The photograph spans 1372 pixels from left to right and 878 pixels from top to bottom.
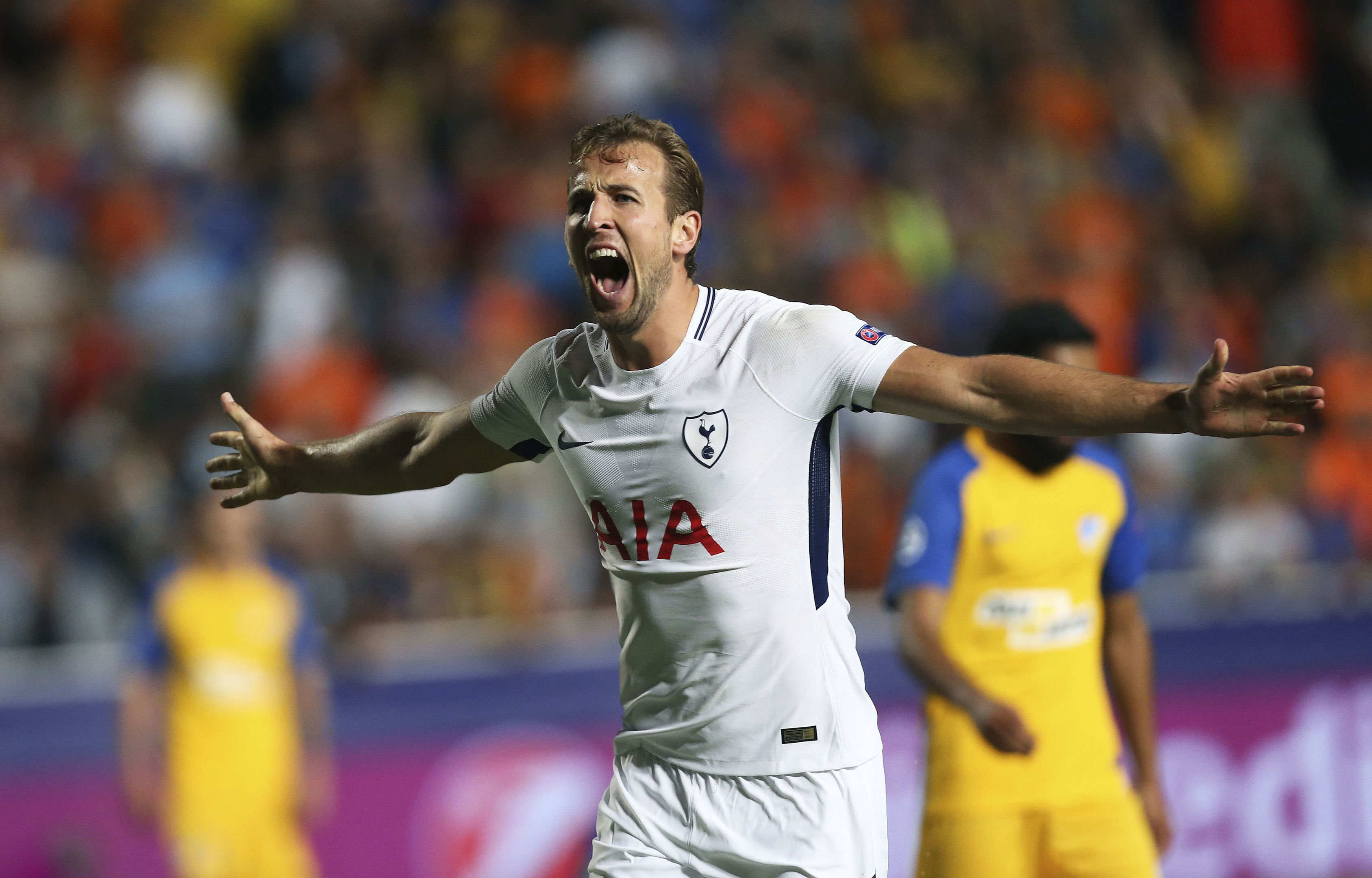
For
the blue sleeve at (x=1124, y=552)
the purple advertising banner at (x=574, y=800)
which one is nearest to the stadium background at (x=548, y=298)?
the purple advertising banner at (x=574, y=800)

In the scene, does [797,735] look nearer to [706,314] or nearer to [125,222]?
[706,314]

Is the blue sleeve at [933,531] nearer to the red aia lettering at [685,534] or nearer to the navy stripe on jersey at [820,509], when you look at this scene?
the navy stripe on jersey at [820,509]

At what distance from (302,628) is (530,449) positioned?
4319mm

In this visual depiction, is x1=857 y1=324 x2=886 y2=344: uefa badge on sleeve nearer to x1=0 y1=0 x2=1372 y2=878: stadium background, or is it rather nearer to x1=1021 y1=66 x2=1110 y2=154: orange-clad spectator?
x1=0 y1=0 x2=1372 y2=878: stadium background

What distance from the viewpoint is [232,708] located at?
25.7 ft

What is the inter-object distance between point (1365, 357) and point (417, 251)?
21.2 feet

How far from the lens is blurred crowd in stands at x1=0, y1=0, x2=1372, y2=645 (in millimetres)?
8695

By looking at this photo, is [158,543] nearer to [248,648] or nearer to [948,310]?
[248,648]

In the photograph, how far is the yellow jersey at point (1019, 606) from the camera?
4797 mm

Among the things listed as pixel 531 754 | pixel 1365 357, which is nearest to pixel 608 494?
pixel 531 754

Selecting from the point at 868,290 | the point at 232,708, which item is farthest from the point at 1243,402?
the point at 868,290

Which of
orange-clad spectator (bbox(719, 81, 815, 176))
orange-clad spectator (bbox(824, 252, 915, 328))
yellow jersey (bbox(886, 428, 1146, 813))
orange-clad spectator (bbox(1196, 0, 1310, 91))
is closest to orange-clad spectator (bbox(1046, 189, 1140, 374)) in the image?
orange-clad spectator (bbox(824, 252, 915, 328))

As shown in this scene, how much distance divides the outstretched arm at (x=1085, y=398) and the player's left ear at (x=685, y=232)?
58 cm

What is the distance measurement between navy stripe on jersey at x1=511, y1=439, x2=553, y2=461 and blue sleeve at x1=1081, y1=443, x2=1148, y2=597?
2.12 meters
